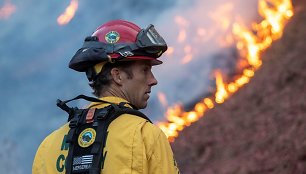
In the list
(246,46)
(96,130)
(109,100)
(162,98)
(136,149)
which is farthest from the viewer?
(246,46)

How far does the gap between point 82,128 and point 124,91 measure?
29cm

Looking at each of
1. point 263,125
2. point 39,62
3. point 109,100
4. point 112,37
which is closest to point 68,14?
point 39,62

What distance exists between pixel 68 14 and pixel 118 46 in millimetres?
7329

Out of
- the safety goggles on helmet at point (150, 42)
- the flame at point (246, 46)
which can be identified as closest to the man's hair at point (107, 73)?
the safety goggles on helmet at point (150, 42)

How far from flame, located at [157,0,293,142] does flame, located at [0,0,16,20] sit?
4968mm

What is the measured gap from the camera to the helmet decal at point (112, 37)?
3299mm

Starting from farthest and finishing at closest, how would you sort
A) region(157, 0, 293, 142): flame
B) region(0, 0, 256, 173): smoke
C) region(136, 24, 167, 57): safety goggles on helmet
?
region(157, 0, 293, 142): flame → region(0, 0, 256, 173): smoke → region(136, 24, 167, 57): safety goggles on helmet

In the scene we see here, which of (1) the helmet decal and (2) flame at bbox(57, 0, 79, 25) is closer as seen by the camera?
(1) the helmet decal

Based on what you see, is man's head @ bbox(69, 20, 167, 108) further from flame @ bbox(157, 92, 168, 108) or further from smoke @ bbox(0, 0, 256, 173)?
flame @ bbox(157, 92, 168, 108)

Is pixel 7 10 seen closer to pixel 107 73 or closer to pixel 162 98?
pixel 162 98

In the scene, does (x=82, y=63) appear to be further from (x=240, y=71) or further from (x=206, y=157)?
(x=240, y=71)

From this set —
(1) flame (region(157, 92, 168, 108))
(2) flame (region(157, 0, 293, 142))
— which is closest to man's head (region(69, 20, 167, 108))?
(1) flame (region(157, 92, 168, 108))

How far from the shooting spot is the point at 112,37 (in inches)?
131

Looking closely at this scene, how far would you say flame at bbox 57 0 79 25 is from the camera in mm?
10286
